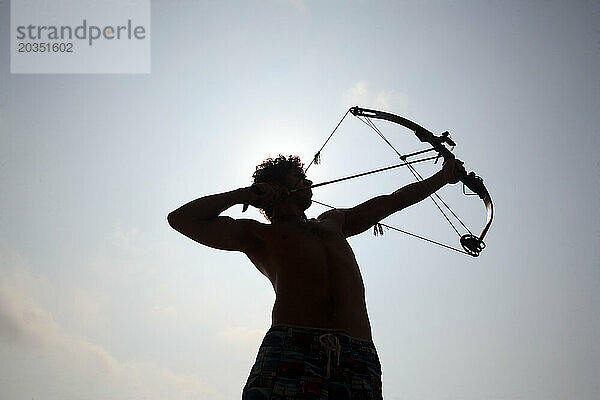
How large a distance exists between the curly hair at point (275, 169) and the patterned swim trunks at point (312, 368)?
0.85 meters

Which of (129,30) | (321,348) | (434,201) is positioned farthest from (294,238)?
(129,30)

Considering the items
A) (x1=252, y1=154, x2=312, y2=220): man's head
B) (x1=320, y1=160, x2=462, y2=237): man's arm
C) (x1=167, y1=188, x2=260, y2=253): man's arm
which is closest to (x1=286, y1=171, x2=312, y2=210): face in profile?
(x1=252, y1=154, x2=312, y2=220): man's head

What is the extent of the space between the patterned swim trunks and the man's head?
81 cm

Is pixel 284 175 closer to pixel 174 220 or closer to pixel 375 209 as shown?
pixel 375 209

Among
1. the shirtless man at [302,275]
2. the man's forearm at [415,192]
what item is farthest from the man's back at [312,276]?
the man's forearm at [415,192]

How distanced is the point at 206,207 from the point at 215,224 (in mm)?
88

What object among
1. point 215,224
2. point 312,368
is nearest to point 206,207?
point 215,224

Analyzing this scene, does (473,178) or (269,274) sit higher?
(473,178)

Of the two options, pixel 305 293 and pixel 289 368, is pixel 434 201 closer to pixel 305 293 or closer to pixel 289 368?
pixel 305 293

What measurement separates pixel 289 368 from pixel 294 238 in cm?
64

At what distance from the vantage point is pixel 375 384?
215 centimetres

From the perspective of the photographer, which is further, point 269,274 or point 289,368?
point 269,274

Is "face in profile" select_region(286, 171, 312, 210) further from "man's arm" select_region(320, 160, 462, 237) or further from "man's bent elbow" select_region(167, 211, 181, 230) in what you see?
"man's bent elbow" select_region(167, 211, 181, 230)

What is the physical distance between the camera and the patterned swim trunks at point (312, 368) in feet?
6.54
